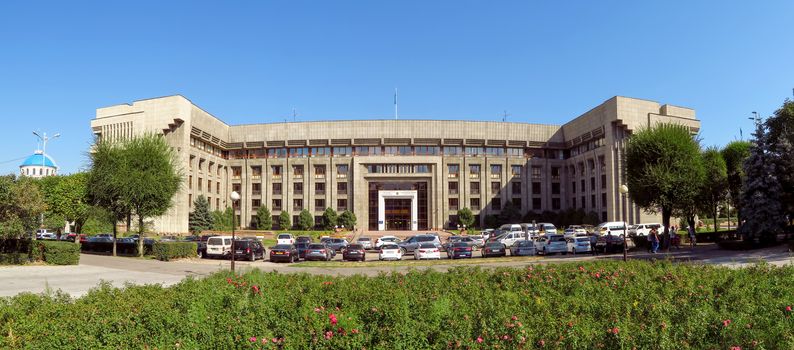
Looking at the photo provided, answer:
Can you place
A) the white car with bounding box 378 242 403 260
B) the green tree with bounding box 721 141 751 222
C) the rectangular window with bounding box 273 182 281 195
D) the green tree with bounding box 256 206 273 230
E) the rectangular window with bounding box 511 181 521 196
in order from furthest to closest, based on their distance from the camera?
the rectangular window with bounding box 273 182 281 195
the rectangular window with bounding box 511 181 521 196
the green tree with bounding box 256 206 273 230
the green tree with bounding box 721 141 751 222
the white car with bounding box 378 242 403 260

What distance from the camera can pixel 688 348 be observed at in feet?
17.4

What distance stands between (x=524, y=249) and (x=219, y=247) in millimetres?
22778

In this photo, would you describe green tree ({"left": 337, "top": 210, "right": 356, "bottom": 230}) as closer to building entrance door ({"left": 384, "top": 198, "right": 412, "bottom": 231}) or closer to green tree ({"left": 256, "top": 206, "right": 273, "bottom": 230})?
building entrance door ({"left": 384, "top": 198, "right": 412, "bottom": 231})

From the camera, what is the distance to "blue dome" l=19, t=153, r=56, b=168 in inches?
5468

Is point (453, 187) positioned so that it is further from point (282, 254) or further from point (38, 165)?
point (38, 165)

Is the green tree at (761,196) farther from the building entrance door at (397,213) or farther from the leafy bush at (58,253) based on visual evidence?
the building entrance door at (397,213)

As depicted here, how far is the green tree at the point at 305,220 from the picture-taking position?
77.6 meters

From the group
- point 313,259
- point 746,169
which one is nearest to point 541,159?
point 746,169

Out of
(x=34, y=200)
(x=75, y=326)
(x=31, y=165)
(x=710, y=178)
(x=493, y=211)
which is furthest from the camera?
(x=31, y=165)

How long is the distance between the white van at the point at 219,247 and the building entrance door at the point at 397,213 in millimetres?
46639

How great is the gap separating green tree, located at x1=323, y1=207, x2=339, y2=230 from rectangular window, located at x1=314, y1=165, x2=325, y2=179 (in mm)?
7620

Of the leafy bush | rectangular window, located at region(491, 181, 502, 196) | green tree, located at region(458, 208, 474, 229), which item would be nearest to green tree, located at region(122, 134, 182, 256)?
the leafy bush

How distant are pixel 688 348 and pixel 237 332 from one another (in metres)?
5.33

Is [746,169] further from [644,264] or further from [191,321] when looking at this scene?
[191,321]
